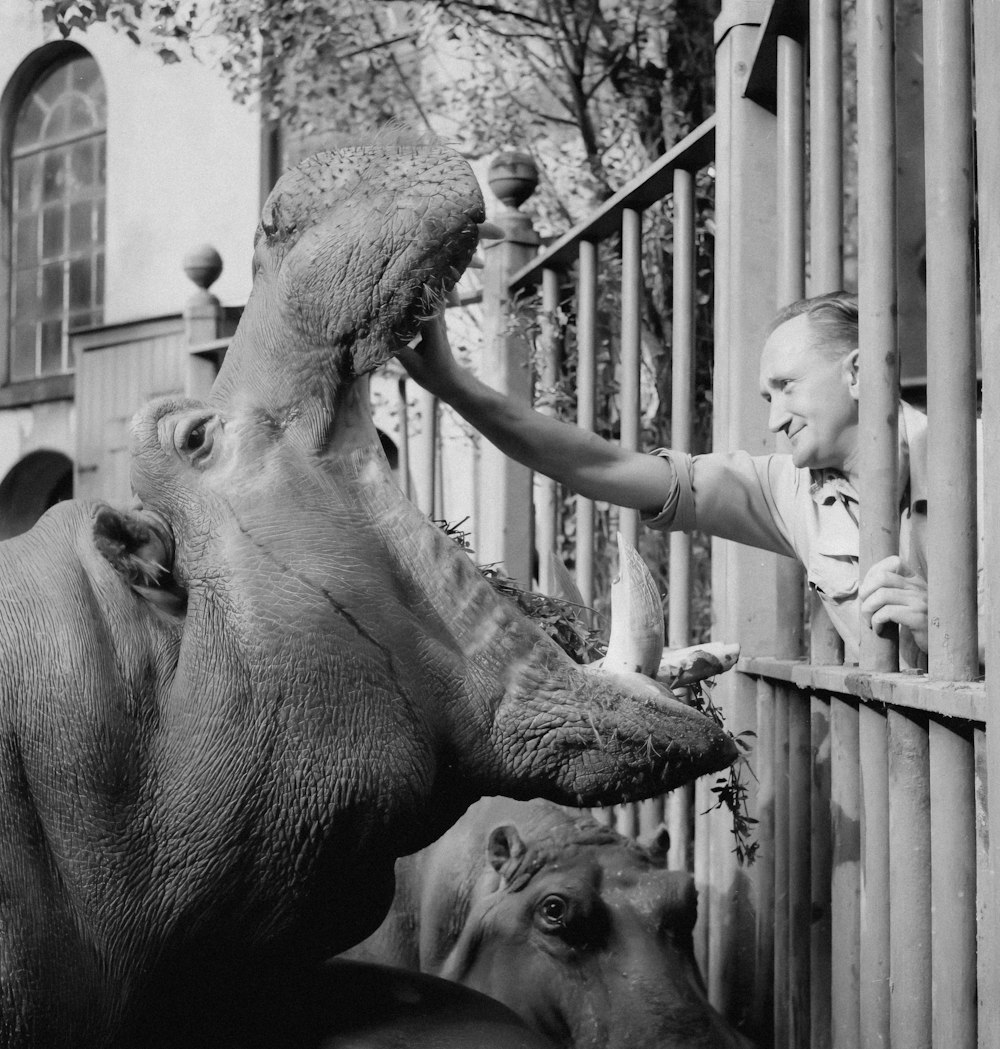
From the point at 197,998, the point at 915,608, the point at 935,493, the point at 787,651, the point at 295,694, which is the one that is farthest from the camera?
the point at 787,651

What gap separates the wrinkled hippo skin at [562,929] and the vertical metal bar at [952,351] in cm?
66

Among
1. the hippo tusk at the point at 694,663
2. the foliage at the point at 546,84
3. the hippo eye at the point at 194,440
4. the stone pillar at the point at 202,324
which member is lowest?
the hippo tusk at the point at 694,663

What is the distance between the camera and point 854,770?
73.6 inches

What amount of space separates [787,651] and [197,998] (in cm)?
121

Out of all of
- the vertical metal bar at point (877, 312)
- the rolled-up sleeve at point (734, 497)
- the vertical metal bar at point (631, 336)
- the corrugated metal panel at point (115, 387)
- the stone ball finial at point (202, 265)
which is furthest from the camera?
the corrugated metal panel at point (115, 387)

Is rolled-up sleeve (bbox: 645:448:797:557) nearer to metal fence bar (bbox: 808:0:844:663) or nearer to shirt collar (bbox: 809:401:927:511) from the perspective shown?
shirt collar (bbox: 809:401:927:511)

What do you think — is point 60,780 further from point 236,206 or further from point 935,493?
point 236,206

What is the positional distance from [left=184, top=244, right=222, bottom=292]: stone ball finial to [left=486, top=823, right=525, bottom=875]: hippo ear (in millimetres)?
3913

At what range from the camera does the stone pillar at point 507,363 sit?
3906 millimetres

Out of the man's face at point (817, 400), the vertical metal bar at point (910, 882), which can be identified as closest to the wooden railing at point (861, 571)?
the vertical metal bar at point (910, 882)

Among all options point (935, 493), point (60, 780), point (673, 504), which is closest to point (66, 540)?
point (60, 780)

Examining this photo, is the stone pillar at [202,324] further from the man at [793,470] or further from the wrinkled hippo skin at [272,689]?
the wrinkled hippo skin at [272,689]

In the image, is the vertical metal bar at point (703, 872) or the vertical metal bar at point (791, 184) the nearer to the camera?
the vertical metal bar at point (791, 184)

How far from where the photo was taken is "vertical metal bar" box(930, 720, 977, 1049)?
1.44 metres
